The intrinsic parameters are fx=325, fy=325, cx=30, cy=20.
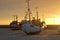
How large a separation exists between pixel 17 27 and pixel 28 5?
2239 cm

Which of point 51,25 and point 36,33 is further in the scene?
point 51,25

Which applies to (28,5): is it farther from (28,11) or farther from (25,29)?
(25,29)

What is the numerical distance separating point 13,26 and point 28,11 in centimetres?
2065

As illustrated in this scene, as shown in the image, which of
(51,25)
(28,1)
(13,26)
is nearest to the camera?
(28,1)

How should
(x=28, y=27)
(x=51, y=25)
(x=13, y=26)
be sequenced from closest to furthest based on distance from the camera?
(x=28, y=27) → (x=13, y=26) → (x=51, y=25)

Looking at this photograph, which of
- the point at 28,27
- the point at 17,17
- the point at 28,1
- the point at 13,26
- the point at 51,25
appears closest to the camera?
the point at 28,27

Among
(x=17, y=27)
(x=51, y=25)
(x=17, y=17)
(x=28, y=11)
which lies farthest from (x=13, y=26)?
(x=51, y=25)

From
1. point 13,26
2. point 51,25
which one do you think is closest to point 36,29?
point 13,26

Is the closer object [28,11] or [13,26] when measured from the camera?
[28,11]

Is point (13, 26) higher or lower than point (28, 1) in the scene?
lower

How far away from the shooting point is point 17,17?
81375 millimetres

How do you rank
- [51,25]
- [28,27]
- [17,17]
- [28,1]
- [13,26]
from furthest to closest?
1. [51,25]
2. [17,17]
3. [13,26]
4. [28,1]
5. [28,27]

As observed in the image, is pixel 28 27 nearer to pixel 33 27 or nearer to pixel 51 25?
pixel 33 27

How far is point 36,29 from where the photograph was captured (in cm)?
4656
